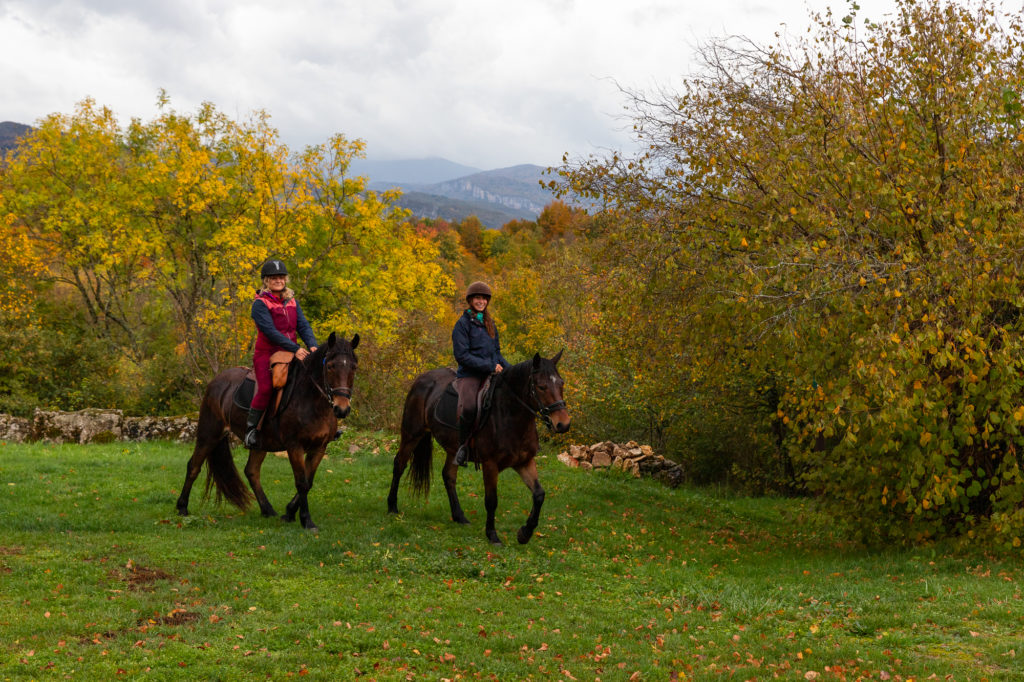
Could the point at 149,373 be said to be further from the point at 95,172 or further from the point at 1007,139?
the point at 1007,139

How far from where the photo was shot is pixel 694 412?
73.9ft

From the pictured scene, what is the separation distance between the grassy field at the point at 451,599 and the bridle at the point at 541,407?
77.4 inches

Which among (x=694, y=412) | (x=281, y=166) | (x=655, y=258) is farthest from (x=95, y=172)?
(x=655, y=258)

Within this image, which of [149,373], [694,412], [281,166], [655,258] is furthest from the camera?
[281,166]

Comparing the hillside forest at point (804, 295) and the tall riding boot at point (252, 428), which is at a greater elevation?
the hillside forest at point (804, 295)

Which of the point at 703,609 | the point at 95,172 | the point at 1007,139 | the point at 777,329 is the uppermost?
the point at 95,172

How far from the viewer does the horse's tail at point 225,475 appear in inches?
449

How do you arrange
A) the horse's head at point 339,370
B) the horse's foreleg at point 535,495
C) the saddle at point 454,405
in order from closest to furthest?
the horse's head at point 339,370, the horse's foreleg at point 535,495, the saddle at point 454,405

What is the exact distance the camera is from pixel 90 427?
19172mm

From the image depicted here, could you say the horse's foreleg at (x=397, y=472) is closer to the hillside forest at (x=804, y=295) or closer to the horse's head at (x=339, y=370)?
the horse's head at (x=339, y=370)

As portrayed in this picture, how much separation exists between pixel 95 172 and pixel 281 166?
10660mm

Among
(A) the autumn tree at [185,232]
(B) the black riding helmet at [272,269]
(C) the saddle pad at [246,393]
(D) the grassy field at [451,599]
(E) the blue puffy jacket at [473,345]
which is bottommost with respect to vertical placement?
(D) the grassy field at [451,599]

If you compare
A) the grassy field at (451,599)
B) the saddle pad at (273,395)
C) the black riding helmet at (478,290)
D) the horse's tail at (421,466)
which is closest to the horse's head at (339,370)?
the saddle pad at (273,395)

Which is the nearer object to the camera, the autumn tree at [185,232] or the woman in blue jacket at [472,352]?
the woman in blue jacket at [472,352]
